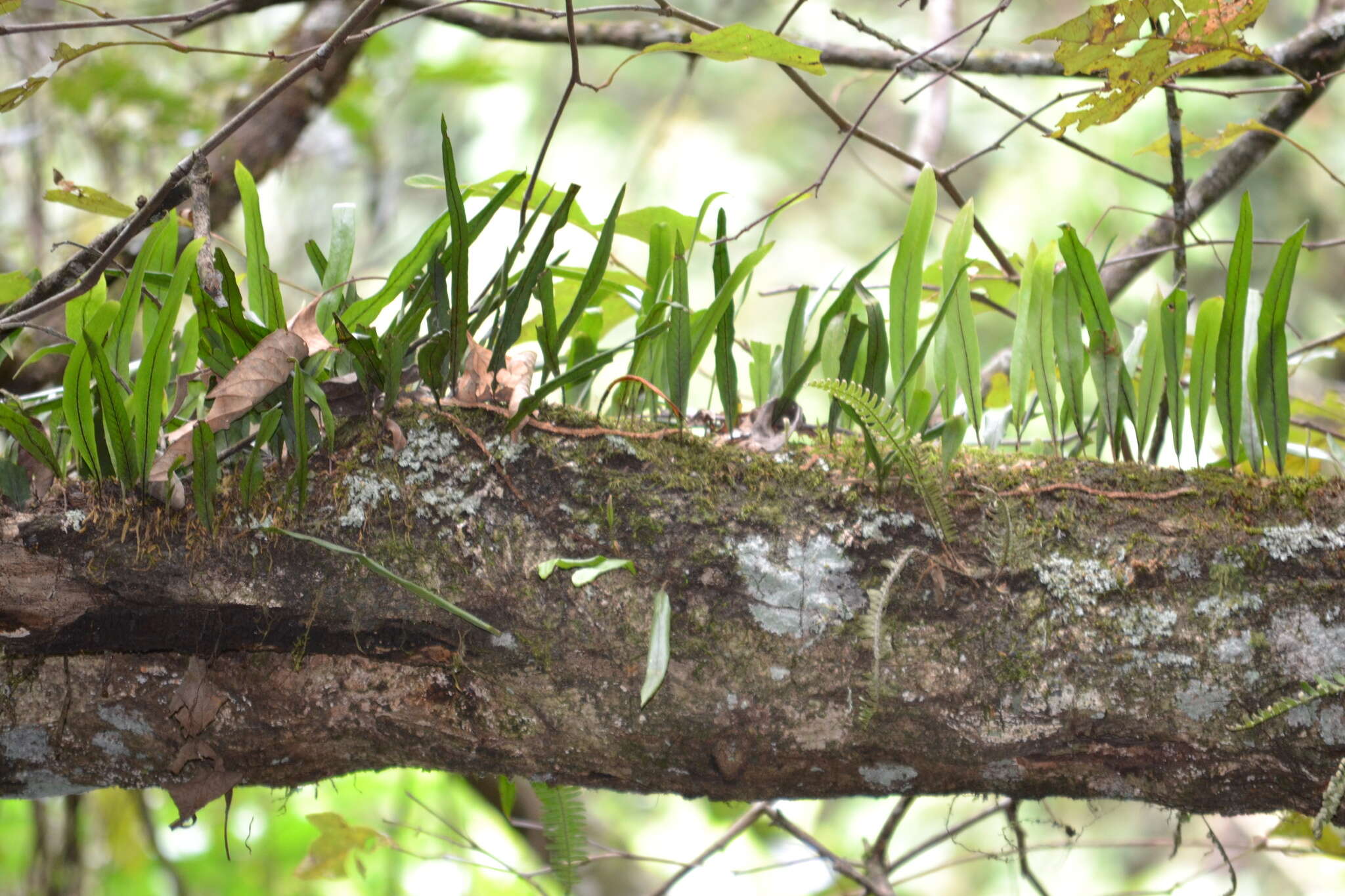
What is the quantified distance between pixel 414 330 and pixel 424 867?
112 inches

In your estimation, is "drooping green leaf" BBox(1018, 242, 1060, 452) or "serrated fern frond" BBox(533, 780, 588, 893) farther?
"serrated fern frond" BBox(533, 780, 588, 893)

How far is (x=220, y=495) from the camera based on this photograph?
102 centimetres

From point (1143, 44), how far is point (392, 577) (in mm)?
1061

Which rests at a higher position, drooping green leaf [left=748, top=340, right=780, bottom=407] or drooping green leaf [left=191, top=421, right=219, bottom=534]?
drooping green leaf [left=748, top=340, right=780, bottom=407]

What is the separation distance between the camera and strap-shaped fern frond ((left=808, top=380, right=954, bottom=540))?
98 centimetres

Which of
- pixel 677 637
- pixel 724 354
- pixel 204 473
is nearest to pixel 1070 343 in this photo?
pixel 724 354

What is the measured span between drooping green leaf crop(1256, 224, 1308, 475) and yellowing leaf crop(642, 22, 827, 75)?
0.60 m

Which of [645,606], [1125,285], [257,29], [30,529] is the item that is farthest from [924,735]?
[257,29]

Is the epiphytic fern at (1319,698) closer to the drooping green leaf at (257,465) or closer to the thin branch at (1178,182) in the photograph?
the thin branch at (1178,182)

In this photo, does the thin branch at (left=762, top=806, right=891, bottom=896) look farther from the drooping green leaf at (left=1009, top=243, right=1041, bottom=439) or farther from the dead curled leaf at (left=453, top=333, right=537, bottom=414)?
the dead curled leaf at (left=453, top=333, right=537, bottom=414)

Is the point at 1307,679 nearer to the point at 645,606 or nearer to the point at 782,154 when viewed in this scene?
the point at 645,606

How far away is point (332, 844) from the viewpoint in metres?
1.70

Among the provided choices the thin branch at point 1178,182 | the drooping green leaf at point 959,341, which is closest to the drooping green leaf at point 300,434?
the drooping green leaf at point 959,341

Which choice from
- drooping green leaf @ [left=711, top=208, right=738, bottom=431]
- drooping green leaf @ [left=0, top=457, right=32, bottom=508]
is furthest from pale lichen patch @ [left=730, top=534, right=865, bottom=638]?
drooping green leaf @ [left=0, top=457, right=32, bottom=508]
